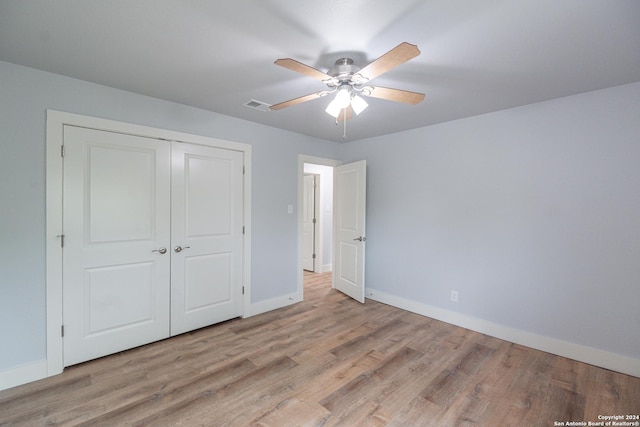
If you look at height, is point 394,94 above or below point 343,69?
below

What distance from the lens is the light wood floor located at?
1818 millimetres

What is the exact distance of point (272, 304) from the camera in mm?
3645

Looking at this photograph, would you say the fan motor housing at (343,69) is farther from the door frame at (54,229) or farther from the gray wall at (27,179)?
the door frame at (54,229)

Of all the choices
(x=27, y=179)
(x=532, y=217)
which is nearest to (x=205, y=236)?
(x=27, y=179)

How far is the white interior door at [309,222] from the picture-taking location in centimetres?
571

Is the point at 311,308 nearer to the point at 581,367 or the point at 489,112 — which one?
the point at 581,367

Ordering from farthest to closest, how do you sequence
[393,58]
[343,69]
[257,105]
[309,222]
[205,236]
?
[309,222] → [205,236] → [257,105] → [343,69] → [393,58]

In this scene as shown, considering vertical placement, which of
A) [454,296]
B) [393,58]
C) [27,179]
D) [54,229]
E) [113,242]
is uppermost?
[393,58]

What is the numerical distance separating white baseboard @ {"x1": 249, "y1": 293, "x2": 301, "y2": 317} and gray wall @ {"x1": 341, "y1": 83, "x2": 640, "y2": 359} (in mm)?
1439

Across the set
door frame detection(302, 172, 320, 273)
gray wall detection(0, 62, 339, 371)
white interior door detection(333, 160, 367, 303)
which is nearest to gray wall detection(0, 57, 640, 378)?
gray wall detection(0, 62, 339, 371)

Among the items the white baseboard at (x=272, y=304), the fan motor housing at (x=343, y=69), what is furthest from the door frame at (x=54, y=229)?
the fan motor housing at (x=343, y=69)

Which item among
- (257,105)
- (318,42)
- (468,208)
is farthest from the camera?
(468,208)

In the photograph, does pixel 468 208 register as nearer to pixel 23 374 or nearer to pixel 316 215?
pixel 316 215

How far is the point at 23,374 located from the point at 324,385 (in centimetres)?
231
